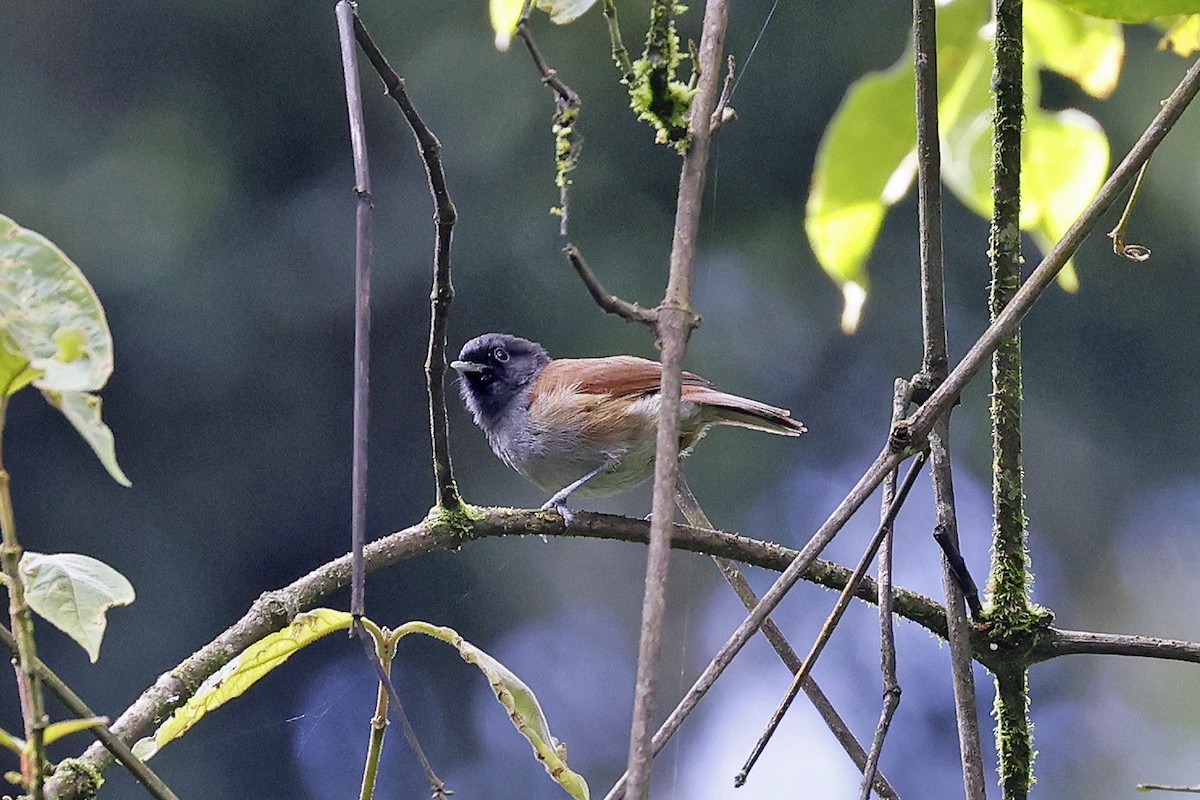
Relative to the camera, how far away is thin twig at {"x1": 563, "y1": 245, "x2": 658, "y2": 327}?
68 centimetres

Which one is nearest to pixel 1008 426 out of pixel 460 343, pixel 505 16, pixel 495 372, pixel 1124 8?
pixel 1124 8

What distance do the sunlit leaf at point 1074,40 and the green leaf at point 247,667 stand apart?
0.77 metres

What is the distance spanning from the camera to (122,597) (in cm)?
83

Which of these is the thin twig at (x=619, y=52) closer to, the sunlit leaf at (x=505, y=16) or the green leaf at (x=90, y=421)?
the sunlit leaf at (x=505, y=16)

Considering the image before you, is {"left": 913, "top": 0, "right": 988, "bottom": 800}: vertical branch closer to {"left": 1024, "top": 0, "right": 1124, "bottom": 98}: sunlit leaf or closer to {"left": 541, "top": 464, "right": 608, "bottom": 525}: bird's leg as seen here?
{"left": 1024, "top": 0, "right": 1124, "bottom": 98}: sunlit leaf

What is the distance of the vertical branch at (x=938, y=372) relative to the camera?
107 centimetres

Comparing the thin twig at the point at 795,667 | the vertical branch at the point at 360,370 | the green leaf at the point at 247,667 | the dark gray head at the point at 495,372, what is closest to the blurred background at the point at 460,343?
the dark gray head at the point at 495,372

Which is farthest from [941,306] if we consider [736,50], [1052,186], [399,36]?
[399,36]

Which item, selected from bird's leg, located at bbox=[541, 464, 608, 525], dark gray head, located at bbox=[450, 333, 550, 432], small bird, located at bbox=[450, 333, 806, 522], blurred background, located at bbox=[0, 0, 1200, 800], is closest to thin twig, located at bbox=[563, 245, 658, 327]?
bird's leg, located at bbox=[541, 464, 608, 525]

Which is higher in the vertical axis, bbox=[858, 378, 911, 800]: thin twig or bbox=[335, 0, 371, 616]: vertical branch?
bbox=[858, 378, 911, 800]: thin twig

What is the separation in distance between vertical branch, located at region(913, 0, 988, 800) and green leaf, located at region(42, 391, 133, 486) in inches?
28.3

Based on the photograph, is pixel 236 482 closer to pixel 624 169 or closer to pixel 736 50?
pixel 624 169

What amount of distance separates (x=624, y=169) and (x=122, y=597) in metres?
4.75

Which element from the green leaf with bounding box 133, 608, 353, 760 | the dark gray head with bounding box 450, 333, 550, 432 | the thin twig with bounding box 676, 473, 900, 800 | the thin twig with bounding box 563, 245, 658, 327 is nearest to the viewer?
the thin twig with bounding box 563, 245, 658, 327
